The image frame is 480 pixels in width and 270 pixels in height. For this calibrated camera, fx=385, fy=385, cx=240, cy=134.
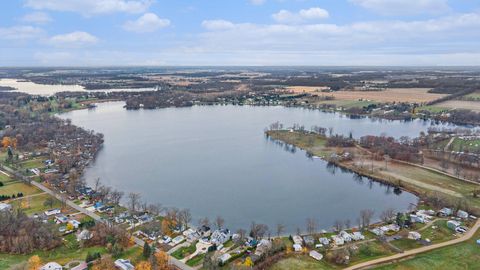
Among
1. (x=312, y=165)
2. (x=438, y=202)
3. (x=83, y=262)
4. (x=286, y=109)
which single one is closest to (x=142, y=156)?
(x=312, y=165)

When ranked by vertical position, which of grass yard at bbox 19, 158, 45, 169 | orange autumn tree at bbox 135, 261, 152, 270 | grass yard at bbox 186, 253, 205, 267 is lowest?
grass yard at bbox 186, 253, 205, 267

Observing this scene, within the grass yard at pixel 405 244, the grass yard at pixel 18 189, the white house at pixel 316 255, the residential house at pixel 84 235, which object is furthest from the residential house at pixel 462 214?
the grass yard at pixel 18 189

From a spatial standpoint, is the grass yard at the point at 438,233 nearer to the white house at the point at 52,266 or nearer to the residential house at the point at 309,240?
the residential house at the point at 309,240

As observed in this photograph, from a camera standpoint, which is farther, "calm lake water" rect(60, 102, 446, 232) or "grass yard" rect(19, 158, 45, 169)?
"grass yard" rect(19, 158, 45, 169)

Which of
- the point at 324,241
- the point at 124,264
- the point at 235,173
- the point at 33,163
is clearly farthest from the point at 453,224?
the point at 33,163

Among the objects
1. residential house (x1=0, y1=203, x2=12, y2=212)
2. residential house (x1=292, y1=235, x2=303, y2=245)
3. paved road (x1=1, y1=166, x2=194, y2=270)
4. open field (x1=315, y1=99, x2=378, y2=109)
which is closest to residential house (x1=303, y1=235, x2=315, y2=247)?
residential house (x1=292, y1=235, x2=303, y2=245)

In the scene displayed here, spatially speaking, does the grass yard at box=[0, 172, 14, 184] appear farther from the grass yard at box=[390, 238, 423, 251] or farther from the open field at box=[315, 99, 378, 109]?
the open field at box=[315, 99, 378, 109]

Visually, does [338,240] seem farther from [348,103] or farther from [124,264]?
[348,103]
